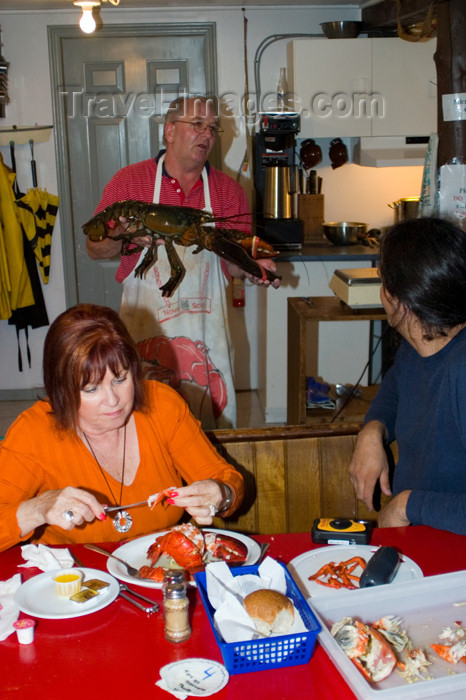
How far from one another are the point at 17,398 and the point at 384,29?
143 inches

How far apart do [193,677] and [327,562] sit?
45 centimetres

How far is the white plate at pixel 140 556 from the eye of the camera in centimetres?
146

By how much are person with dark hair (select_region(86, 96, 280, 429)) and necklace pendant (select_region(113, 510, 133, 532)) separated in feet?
4.24

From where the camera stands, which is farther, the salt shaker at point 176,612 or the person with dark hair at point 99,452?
the person with dark hair at point 99,452

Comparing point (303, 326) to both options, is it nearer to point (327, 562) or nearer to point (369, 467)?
point (369, 467)

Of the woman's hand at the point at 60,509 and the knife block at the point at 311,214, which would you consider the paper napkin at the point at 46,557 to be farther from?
the knife block at the point at 311,214

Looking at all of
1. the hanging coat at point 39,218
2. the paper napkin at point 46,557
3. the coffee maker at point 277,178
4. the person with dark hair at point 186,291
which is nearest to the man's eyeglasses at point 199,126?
the person with dark hair at point 186,291

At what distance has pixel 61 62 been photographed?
4.84 m

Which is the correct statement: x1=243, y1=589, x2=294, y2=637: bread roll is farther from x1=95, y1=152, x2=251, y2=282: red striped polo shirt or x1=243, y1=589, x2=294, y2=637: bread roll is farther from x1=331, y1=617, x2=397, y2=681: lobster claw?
x1=95, y1=152, x2=251, y2=282: red striped polo shirt

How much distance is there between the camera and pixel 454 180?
2.75 m

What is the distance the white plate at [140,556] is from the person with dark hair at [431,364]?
0.40 meters

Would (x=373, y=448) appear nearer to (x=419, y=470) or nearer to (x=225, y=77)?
(x=419, y=470)

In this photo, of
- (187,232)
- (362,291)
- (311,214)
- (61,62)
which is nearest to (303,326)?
(362,291)

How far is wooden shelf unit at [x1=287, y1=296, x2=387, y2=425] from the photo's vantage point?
3.38 metres
